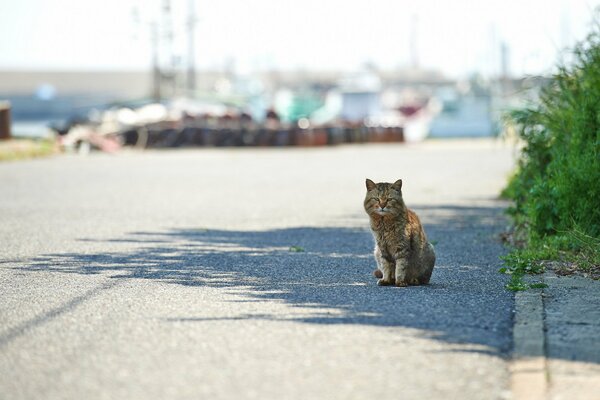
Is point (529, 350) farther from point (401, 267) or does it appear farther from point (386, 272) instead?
point (386, 272)

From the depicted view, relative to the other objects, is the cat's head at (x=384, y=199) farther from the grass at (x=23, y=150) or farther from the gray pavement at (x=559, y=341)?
the grass at (x=23, y=150)

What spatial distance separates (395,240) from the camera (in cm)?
1086

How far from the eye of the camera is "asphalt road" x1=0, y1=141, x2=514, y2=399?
7.22 meters

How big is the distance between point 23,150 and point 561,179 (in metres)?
30.5

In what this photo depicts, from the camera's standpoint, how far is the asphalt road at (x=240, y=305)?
722 cm

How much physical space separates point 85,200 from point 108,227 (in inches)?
224

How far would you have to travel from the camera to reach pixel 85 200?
22.8 meters

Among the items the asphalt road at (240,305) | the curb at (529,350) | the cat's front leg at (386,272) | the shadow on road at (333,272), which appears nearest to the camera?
the curb at (529,350)

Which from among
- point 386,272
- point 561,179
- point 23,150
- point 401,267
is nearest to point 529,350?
point 401,267

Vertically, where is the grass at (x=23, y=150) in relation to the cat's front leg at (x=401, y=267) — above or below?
below

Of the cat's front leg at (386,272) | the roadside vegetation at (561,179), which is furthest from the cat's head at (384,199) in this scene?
the roadside vegetation at (561,179)

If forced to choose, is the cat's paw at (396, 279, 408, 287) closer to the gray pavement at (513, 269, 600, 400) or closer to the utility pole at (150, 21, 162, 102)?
the gray pavement at (513, 269, 600, 400)

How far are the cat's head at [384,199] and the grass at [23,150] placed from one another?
95.1ft

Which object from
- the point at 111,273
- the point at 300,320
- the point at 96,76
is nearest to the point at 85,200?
the point at 111,273
